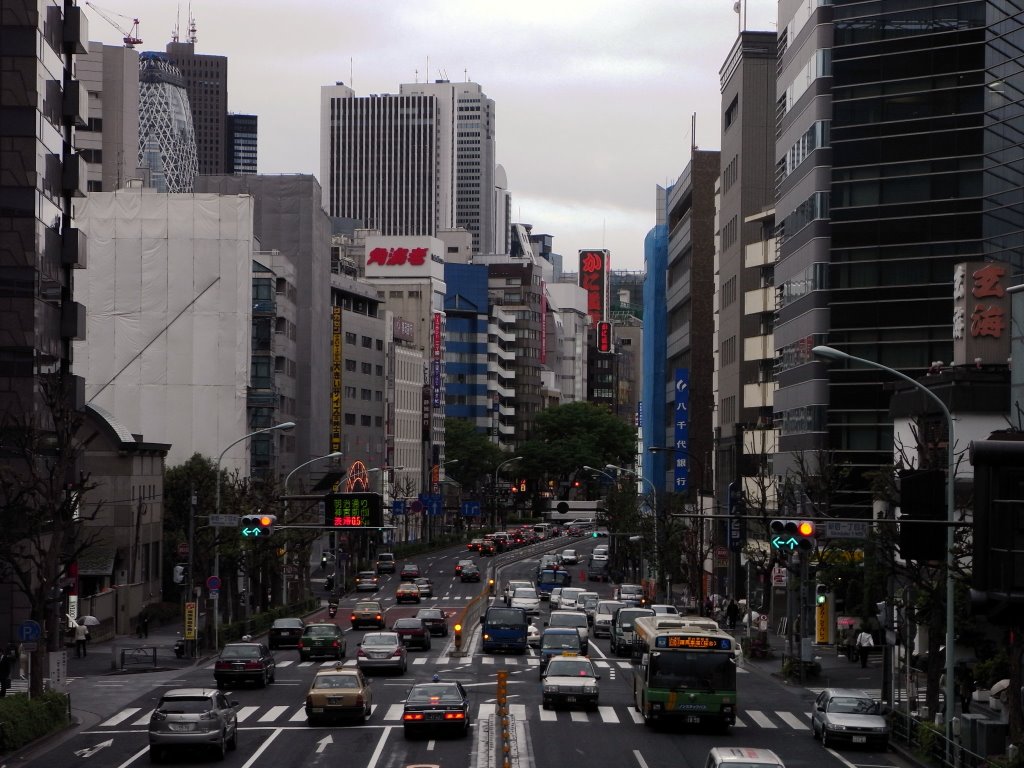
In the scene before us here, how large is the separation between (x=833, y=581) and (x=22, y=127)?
39.3 m

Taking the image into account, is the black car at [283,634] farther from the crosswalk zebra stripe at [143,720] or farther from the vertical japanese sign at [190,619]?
the crosswalk zebra stripe at [143,720]

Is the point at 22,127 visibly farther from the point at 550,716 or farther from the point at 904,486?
the point at 904,486

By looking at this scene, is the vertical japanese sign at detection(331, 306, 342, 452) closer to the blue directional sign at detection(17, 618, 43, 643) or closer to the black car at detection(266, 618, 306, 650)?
the black car at detection(266, 618, 306, 650)

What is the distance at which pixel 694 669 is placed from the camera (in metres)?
41.4

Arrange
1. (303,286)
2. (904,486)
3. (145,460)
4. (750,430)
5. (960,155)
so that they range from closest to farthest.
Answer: (904,486), (960,155), (145,460), (750,430), (303,286)

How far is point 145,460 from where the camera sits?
85500mm

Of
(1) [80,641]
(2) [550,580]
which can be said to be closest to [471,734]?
(1) [80,641]

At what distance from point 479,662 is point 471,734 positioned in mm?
23169

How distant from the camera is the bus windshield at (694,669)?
41.4 meters

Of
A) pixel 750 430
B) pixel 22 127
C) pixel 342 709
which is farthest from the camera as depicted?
pixel 750 430

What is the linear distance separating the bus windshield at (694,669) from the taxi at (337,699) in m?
7.90

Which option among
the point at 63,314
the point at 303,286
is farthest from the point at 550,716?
the point at 303,286

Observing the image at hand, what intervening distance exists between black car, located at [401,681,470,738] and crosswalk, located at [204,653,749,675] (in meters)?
21.3

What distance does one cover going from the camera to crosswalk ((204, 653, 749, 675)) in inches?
2453
